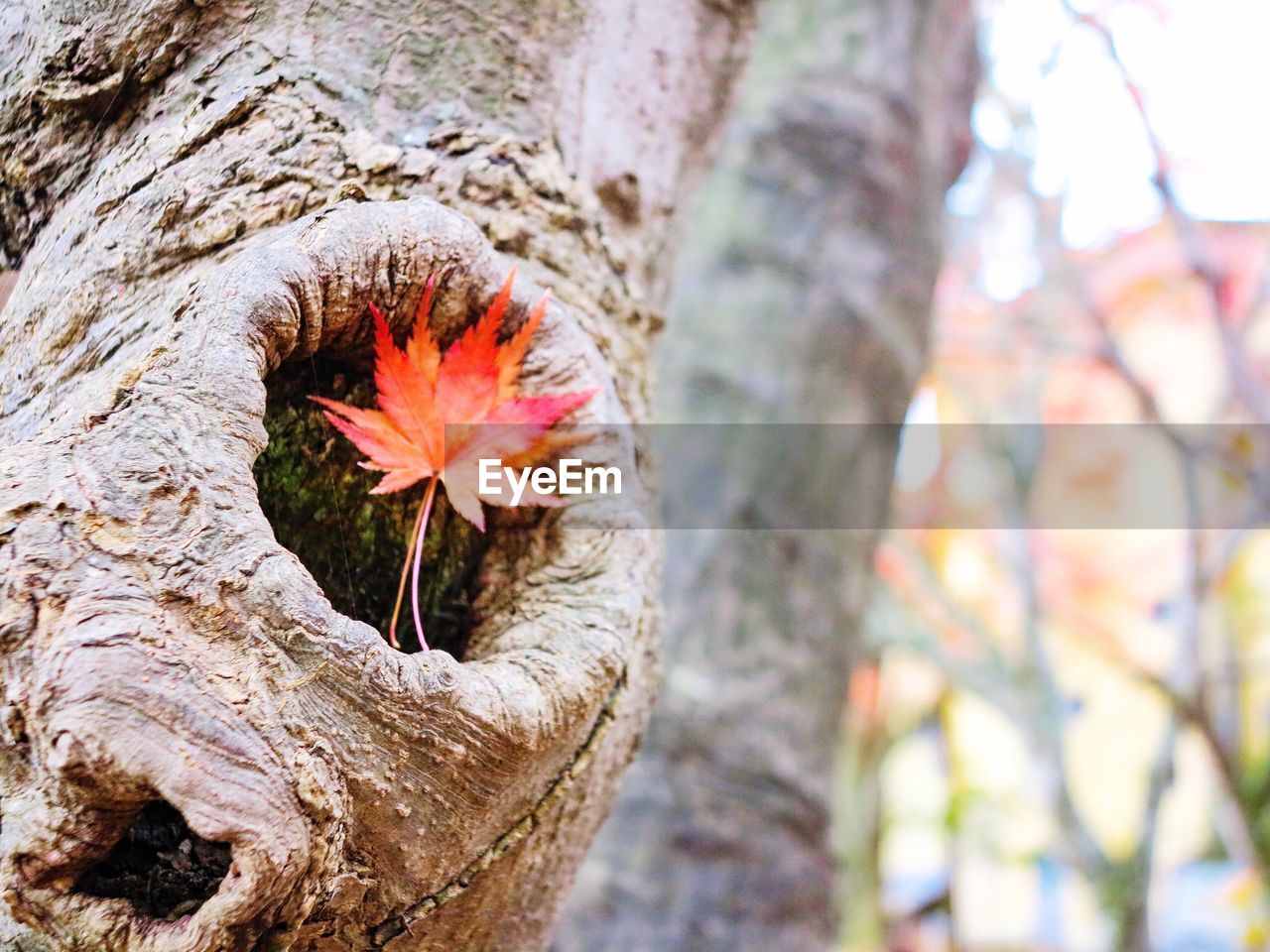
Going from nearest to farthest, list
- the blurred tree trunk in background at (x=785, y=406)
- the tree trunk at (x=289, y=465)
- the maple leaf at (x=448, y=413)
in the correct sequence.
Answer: the tree trunk at (x=289, y=465), the maple leaf at (x=448, y=413), the blurred tree trunk in background at (x=785, y=406)

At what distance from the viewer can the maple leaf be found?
2.11 feet

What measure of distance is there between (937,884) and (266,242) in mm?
6566

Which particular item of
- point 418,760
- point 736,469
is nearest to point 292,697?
point 418,760

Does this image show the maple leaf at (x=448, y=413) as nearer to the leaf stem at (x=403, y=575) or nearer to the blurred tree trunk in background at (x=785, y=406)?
the leaf stem at (x=403, y=575)

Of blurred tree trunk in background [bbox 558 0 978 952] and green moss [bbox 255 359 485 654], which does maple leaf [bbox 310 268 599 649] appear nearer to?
green moss [bbox 255 359 485 654]

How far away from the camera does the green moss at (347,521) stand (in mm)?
657

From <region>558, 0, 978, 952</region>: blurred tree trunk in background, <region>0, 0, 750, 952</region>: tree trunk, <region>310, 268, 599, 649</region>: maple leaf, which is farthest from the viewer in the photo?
<region>558, 0, 978, 952</region>: blurred tree trunk in background

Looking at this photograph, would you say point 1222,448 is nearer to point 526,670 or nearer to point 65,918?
point 526,670

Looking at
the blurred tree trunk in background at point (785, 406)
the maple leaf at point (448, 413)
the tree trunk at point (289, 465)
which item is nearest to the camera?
the tree trunk at point (289, 465)

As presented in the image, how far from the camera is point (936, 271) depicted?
5.75 ft

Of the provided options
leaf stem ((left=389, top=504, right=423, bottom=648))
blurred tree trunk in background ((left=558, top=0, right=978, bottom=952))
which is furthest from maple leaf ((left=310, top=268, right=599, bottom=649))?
blurred tree trunk in background ((left=558, top=0, right=978, bottom=952))

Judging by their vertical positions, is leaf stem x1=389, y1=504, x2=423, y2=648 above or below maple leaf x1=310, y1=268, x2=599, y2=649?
below

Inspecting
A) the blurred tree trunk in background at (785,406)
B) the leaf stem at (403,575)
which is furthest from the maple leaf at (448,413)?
the blurred tree trunk in background at (785,406)

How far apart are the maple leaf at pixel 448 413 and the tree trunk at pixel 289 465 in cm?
2
